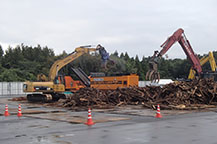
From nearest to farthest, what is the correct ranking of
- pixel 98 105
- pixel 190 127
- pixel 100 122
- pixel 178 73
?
pixel 190 127, pixel 100 122, pixel 98 105, pixel 178 73

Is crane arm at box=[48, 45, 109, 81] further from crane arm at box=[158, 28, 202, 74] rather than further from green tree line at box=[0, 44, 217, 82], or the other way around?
green tree line at box=[0, 44, 217, 82]

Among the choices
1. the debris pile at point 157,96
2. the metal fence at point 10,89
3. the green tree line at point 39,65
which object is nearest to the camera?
the debris pile at point 157,96

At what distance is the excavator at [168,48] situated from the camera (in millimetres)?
31828

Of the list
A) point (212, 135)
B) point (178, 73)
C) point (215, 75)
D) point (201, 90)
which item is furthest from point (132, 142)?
point (178, 73)

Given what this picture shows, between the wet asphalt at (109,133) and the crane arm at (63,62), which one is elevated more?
the crane arm at (63,62)

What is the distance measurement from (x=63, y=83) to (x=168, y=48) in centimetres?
1282

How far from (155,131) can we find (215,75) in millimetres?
28376

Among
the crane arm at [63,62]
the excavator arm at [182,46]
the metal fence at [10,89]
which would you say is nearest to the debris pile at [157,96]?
the excavator arm at [182,46]

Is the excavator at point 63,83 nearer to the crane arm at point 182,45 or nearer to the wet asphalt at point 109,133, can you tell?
the crane arm at point 182,45

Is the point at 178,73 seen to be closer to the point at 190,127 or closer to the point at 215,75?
the point at 215,75

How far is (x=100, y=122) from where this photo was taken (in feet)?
50.6

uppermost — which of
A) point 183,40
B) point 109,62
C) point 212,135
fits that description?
point 183,40

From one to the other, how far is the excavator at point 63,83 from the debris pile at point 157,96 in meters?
5.88

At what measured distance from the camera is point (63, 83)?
120ft
